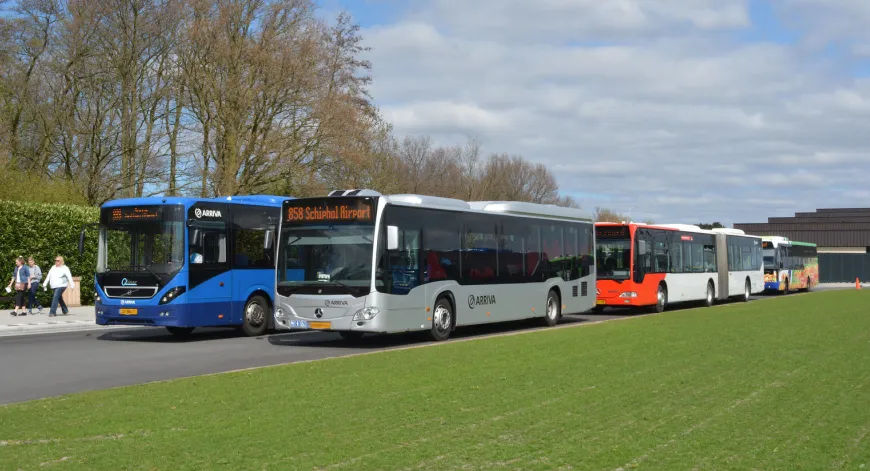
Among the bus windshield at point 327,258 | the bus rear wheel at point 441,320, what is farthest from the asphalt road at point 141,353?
the bus windshield at point 327,258

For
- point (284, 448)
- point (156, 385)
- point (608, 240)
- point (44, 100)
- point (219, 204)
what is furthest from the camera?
point (44, 100)

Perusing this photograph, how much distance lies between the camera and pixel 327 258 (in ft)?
64.2

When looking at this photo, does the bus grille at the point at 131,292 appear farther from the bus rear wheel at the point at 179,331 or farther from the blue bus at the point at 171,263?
the bus rear wheel at the point at 179,331

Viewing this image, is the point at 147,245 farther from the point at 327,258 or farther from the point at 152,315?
the point at 327,258

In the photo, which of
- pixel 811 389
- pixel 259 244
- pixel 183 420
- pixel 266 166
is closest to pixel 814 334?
pixel 811 389

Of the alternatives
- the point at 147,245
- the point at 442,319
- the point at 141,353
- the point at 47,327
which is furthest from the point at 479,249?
the point at 47,327

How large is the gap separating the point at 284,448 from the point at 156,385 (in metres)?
5.20

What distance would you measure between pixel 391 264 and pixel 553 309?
25.9 feet

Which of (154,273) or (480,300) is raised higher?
(154,273)

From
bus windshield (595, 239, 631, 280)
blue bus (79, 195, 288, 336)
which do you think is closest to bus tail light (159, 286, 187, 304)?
blue bus (79, 195, 288, 336)

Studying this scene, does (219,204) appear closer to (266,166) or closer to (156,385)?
(156,385)

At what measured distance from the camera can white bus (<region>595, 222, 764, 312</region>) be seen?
31375mm

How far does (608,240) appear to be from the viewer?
3161 cm

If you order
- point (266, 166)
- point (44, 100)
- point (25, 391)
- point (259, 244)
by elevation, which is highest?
point (44, 100)
